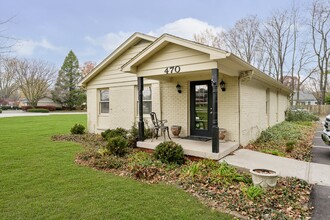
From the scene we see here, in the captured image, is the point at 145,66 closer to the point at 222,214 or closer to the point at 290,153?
the point at 222,214

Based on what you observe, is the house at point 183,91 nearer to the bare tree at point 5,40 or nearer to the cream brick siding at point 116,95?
the cream brick siding at point 116,95

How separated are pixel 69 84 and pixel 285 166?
43.8 m

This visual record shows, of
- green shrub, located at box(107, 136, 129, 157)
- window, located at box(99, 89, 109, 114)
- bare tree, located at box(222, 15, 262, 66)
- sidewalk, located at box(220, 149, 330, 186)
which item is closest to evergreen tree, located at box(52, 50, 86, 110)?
bare tree, located at box(222, 15, 262, 66)

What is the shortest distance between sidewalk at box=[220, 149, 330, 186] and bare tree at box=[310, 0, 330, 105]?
26218 mm

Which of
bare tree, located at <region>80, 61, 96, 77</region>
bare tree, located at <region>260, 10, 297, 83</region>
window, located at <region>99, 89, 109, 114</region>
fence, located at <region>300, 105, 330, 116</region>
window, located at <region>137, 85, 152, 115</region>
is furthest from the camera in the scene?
bare tree, located at <region>80, 61, 96, 77</region>

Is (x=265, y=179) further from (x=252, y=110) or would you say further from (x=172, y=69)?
(x=252, y=110)

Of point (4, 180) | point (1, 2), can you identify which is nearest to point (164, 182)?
point (4, 180)

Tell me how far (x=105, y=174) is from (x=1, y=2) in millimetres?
5412

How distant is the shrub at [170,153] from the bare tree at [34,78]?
44.8 metres

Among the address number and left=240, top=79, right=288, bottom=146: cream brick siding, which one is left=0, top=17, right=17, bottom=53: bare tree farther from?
left=240, top=79, right=288, bottom=146: cream brick siding

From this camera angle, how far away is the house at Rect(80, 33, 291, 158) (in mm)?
6012

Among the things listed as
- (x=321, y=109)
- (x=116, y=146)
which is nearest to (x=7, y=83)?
(x=116, y=146)

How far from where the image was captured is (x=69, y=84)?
42.5 m

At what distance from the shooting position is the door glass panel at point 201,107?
7.87 meters
